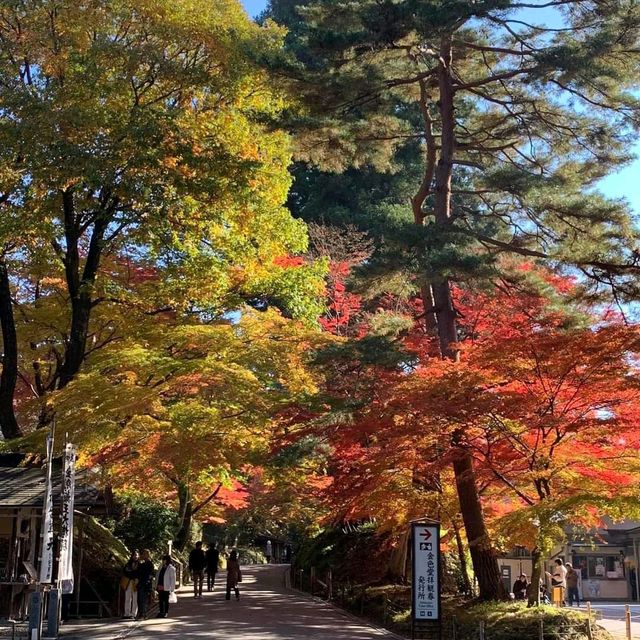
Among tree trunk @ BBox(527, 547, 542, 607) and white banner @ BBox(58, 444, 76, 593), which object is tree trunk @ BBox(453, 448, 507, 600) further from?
white banner @ BBox(58, 444, 76, 593)

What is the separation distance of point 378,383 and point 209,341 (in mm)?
3595

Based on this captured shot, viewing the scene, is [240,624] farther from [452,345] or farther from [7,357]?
[7,357]

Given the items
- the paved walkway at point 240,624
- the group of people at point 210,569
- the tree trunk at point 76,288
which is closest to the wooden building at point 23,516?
the paved walkway at point 240,624

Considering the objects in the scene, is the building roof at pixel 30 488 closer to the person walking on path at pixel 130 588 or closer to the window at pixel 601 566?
the person walking on path at pixel 130 588

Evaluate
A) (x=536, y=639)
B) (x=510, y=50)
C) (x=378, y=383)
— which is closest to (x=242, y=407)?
(x=378, y=383)

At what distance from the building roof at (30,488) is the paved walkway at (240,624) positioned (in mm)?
2417

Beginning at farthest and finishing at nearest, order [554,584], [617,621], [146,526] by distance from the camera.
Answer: [146,526], [554,584], [617,621]

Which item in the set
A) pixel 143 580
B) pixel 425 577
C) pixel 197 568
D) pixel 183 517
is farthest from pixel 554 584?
pixel 183 517

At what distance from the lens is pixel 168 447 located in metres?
15.5

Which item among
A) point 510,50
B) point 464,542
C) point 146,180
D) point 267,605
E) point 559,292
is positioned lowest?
point 267,605

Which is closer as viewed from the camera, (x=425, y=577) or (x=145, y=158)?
(x=425, y=577)

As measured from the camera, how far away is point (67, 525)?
39.6 ft

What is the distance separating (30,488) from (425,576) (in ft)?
26.3

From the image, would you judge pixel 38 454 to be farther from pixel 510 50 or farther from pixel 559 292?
pixel 510 50
